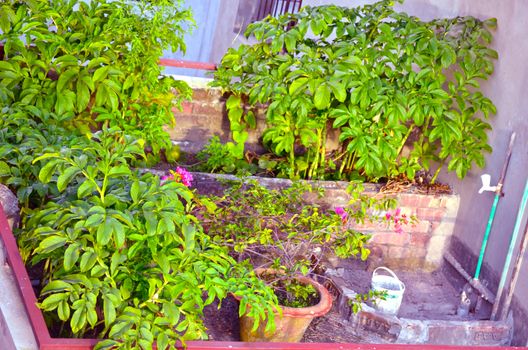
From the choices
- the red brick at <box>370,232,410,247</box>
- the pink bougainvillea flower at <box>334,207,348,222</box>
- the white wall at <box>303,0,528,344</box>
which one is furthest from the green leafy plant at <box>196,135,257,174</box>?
the white wall at <box>303,0,528,344</box>

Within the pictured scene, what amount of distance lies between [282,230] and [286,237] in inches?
3.8

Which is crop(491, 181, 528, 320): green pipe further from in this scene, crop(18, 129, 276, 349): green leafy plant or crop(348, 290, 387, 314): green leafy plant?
crop(18, 129, 276, 349): green leafy plant

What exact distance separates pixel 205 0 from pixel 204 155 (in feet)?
20.1

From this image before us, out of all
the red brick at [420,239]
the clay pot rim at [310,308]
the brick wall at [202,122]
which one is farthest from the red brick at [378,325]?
the brick wall at [202,122]

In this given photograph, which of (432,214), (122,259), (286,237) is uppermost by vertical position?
(122,259)

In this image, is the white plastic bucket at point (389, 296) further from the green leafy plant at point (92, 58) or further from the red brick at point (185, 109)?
the red brick at point (185, 109)

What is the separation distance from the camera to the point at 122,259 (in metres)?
3.58

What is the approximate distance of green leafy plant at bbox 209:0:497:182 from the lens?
6.07m

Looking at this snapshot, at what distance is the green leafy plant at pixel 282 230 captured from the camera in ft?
16.4

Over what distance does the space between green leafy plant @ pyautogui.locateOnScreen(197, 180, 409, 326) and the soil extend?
0.34 meters

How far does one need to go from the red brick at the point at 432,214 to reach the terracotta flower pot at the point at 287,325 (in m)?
1.75

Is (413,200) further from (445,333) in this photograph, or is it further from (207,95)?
(207,95)

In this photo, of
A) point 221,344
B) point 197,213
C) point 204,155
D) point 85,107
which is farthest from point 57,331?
point 204,155

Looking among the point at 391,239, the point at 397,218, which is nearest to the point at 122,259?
the point at 397,218
